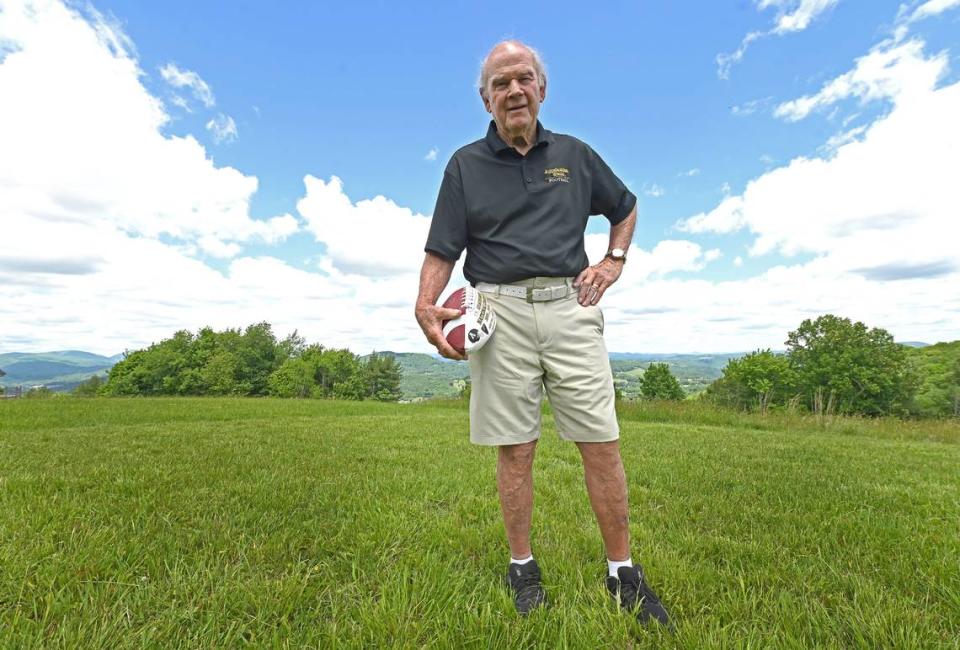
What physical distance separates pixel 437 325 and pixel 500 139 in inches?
42.4

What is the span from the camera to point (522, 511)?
2.43 metres

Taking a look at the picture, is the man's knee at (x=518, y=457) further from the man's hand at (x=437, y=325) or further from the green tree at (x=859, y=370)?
the green tree at (x=859, y=370)

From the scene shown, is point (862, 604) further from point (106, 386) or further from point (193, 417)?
point (106, 386)

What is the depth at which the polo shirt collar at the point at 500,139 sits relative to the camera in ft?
7.95

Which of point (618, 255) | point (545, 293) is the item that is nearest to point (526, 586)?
point (545, 293)

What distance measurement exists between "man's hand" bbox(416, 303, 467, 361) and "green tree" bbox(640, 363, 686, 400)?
79349 mm

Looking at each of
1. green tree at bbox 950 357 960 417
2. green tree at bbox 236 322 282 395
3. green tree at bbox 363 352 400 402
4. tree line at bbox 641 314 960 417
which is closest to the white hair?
tree line at bbox 641 314 960 417

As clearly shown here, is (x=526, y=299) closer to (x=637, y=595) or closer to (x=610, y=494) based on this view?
(x=610, y=494)

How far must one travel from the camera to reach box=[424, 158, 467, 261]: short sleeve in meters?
Answer: 2.42

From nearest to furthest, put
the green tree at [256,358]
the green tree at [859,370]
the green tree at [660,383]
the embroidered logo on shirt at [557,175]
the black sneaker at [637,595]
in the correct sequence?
the black sneaker at [637,595], the embroidered logo on shirt at [557,175], the green tree at [859,370], the green tree at [256,358], the green tree at [660,383]

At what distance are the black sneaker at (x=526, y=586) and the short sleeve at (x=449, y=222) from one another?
1695 millimetres

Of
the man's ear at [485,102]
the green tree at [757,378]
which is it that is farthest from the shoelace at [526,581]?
the green tree at [757,378]

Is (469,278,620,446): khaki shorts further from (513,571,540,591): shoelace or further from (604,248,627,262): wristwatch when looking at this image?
(513,571,540,591): shoelace

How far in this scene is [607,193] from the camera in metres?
2.58
